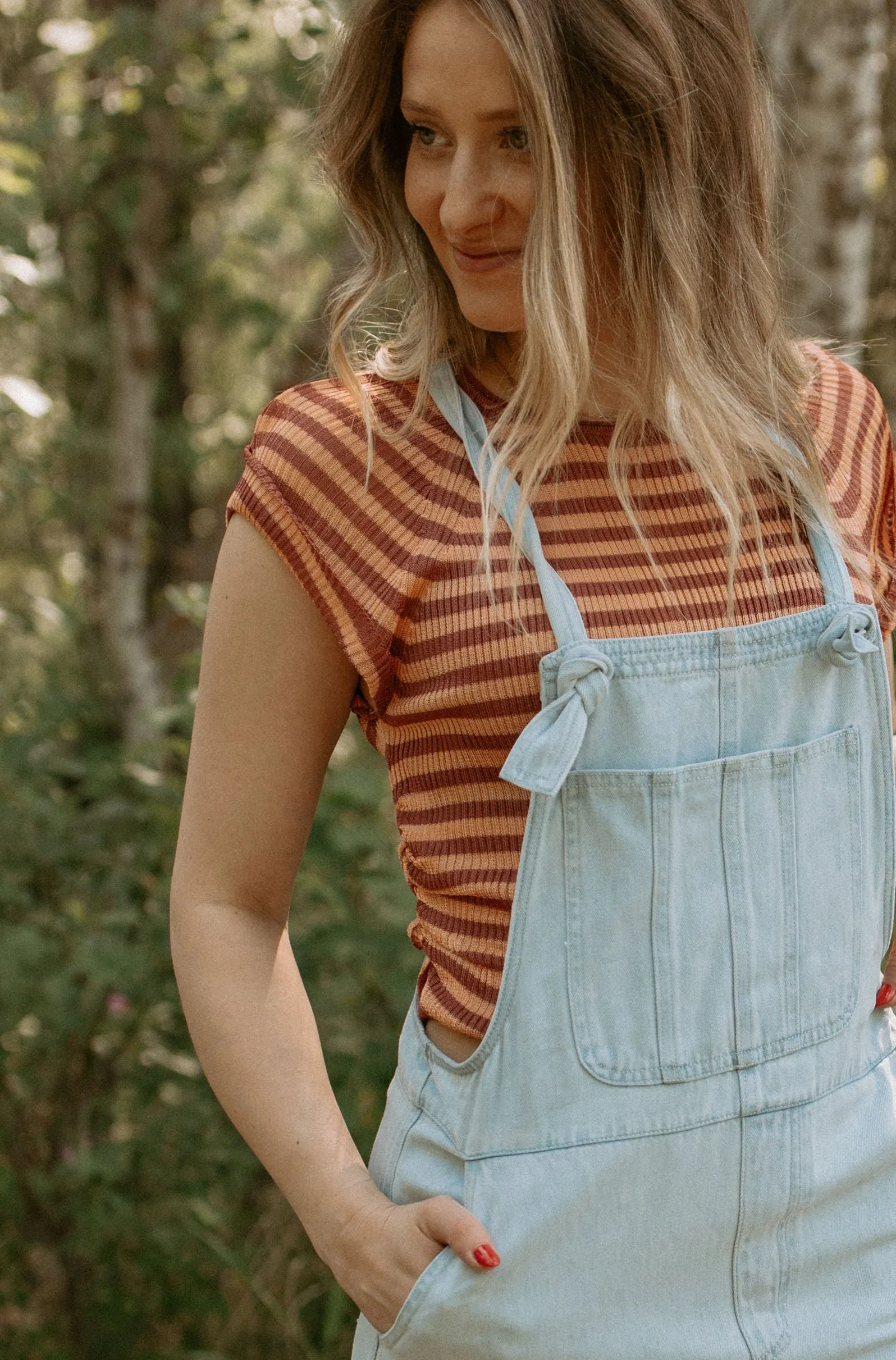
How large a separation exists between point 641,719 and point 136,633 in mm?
2386

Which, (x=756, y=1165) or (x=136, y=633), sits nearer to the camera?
(x=756, y=1165)

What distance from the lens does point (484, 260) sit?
4.41ft

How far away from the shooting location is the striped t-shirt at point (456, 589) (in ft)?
4.06

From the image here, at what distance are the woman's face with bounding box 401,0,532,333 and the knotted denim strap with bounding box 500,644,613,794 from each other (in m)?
0.38

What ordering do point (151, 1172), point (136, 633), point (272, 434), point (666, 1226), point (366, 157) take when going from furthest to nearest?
point (136, 633), point (151, 1172), point (366, 157), point (272, 434), point (666, 1226)

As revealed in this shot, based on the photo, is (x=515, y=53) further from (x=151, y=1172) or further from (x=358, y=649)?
(x=151, y=1172)

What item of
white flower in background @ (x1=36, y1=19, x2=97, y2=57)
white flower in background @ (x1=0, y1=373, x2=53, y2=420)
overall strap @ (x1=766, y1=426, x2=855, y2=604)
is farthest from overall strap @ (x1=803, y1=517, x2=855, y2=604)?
white flower in background @ (x1=36, y1=19, x2=97, y2=57)

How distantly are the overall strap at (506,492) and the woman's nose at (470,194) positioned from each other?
146 mm

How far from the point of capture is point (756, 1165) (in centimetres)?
122

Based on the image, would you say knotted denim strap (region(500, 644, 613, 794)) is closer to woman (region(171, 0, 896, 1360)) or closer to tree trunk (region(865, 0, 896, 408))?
woman (region(171, 0, 896, 1360))

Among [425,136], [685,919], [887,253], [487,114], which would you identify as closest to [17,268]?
[425,136]

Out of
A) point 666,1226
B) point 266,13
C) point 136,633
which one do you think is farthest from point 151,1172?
point 266,13

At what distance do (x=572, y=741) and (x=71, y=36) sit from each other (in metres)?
2.87

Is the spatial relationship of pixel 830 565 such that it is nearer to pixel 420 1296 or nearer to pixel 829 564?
pixel 829 564
